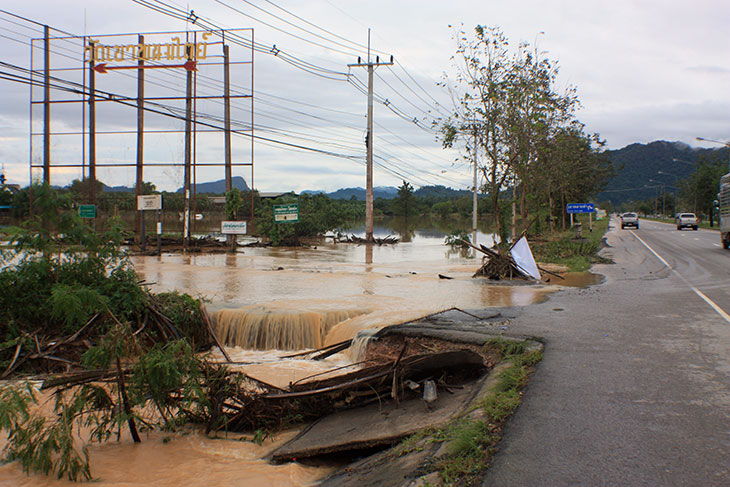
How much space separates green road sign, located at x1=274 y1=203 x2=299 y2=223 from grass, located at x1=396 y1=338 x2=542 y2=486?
87.7 feet

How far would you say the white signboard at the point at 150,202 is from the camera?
2730 centimetres

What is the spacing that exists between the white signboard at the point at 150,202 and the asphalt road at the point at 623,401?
20554 mm

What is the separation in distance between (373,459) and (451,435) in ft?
2.61

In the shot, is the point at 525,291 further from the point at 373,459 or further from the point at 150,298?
the point at 373,459

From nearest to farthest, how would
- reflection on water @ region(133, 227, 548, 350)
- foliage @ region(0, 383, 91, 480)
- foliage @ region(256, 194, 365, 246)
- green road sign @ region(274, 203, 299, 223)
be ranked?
foliage @ region(0, 383, 91, 480)
reflection on water @ region(133, 227, 548, 350)
green road sign @ region(274, 203, 299, 223)
foliage @ region(256, 194, 365, 246)

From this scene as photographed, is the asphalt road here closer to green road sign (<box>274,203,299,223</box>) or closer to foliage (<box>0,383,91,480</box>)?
foliage (<box>0,383,91,480</box>)

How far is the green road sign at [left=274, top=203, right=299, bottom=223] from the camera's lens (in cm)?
3266

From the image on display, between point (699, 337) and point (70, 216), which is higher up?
point (70, 216)

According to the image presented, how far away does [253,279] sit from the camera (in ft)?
60.5

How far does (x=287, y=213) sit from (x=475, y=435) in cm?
2877

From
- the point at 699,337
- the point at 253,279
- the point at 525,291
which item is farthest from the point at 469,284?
the point at 699,337

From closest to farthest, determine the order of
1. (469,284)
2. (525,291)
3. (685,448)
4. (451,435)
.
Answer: (685,448) → (451,435) → (525,291) → (469,284)

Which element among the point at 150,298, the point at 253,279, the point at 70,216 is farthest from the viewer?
the point at 253,279

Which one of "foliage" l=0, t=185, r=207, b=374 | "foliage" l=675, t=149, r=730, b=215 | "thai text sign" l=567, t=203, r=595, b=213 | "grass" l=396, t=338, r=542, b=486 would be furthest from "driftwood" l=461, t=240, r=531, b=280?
"foliage" l=675, t=149, r=730, b=215
